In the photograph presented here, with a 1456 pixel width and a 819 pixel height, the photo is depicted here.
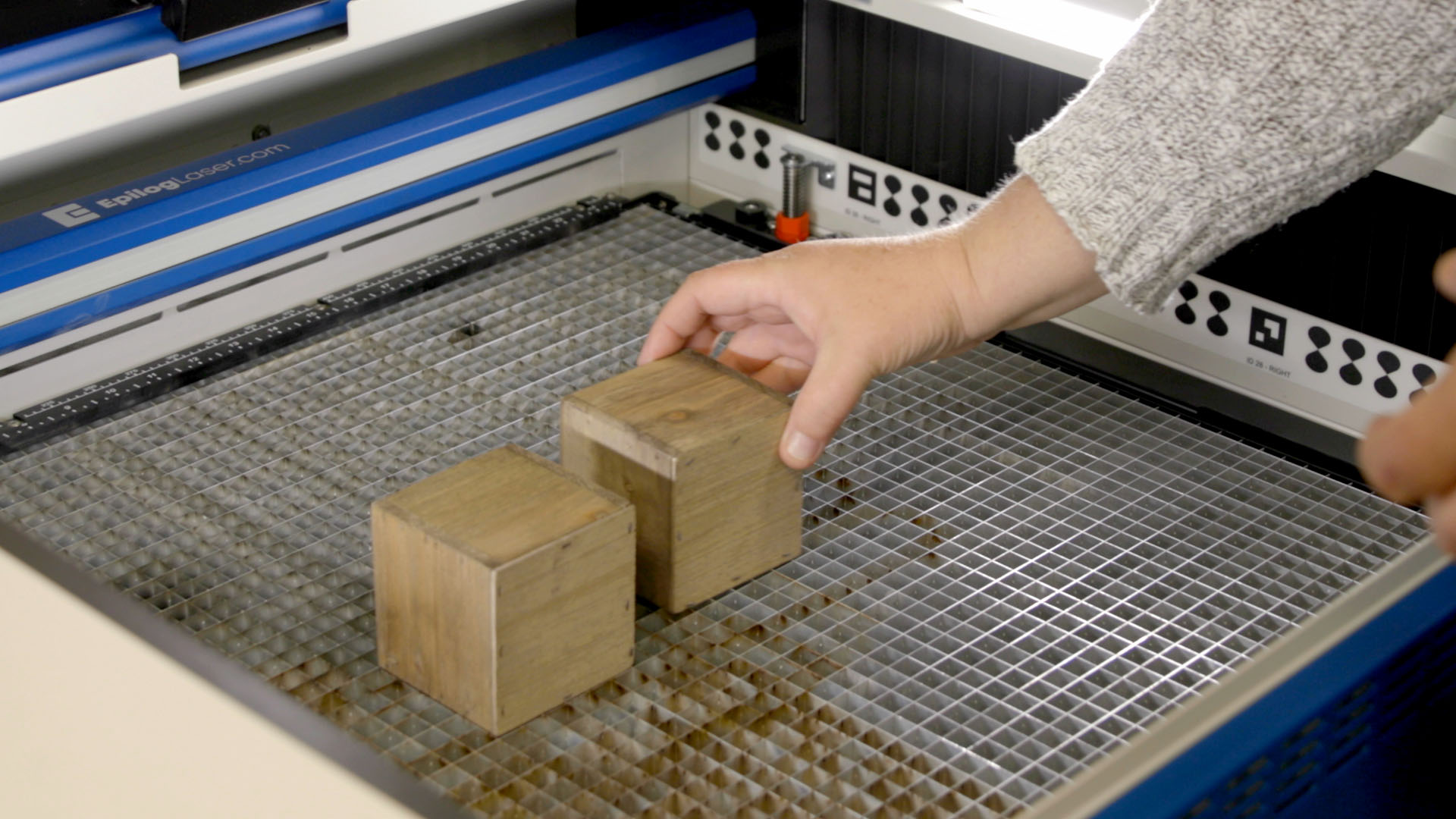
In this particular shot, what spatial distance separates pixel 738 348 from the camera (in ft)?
4.58

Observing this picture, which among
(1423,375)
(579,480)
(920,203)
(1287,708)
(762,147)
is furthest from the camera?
(762,147)

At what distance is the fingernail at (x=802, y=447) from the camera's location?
122 centimetres

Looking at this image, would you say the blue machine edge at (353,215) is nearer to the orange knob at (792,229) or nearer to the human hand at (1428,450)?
the orange knob at (792,229)

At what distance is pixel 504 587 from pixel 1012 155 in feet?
2.87

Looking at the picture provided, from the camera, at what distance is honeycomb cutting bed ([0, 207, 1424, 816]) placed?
1.08 metres

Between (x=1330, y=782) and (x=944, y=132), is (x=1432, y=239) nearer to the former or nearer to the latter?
(x=944, y=132)

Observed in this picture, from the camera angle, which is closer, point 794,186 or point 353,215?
point 353,215

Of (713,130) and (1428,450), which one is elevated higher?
(1428,450)

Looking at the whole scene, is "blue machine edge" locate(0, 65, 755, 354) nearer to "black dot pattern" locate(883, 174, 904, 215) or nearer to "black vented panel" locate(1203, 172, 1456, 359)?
"black dot pattern" locate(883, 174, 904, 215)

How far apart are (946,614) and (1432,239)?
0.56m

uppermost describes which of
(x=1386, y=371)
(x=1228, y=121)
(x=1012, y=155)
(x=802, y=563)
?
(x=1228, y=121)

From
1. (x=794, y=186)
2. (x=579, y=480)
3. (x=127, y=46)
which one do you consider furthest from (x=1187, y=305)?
(x=127, y=46)

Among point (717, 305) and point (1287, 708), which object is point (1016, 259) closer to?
point (717, 305)

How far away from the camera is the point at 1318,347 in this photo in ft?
4.89
